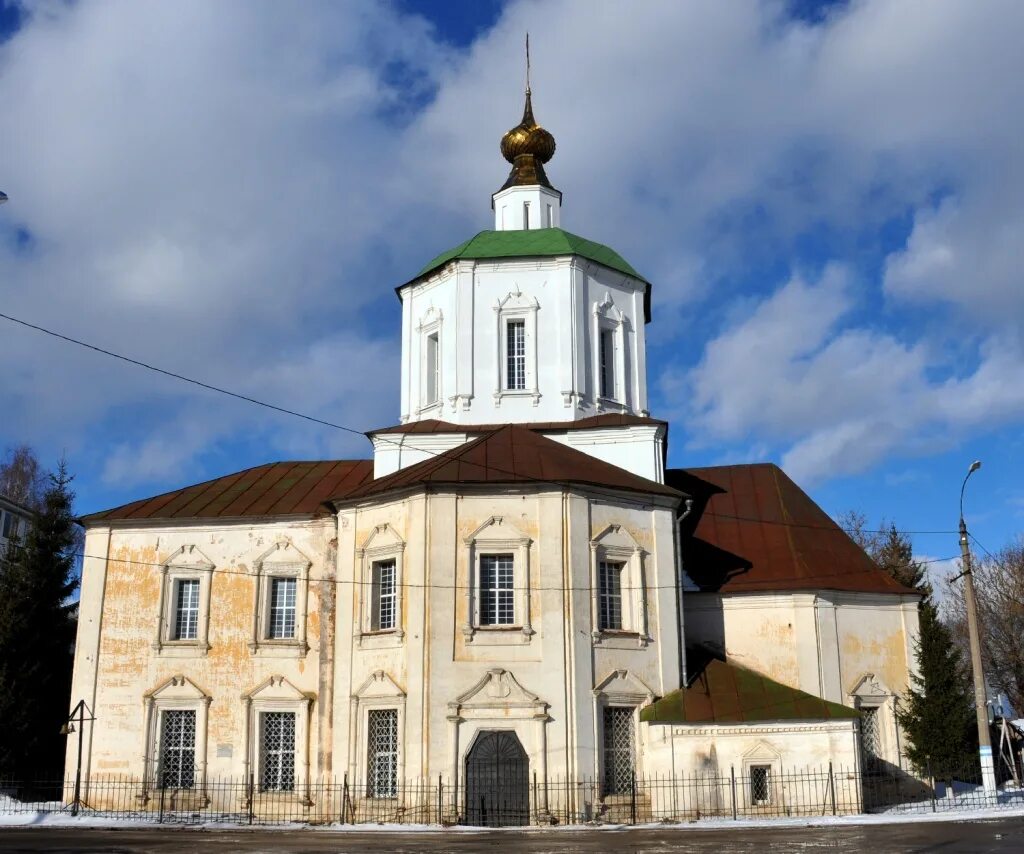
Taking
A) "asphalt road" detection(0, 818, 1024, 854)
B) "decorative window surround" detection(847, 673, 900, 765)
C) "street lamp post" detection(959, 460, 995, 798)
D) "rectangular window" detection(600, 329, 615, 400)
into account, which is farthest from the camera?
"rectangular window" detection(600, 329, 615, 400)

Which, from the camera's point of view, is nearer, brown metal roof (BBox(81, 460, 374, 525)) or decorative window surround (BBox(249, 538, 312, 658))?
decorative window surround (BBox(249, 538, 312, 658))

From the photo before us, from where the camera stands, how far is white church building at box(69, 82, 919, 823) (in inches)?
893

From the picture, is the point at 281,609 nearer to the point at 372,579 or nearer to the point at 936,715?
the point at 372,579

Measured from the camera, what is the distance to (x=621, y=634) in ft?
77.7

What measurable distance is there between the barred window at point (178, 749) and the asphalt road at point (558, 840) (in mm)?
5259

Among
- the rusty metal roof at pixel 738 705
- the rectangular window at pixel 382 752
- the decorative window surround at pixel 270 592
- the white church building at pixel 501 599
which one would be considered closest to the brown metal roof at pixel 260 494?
the white church building at pixel 501 599

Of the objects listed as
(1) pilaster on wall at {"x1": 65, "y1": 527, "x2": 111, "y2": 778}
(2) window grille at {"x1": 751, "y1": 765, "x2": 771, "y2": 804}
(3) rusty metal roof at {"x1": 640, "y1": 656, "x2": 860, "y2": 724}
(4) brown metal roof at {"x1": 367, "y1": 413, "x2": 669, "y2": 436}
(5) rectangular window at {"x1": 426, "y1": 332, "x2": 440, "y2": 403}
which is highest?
(5) rectangular window at {"x1": 426, "y1": 332, "x2": 440, "y2": 403}

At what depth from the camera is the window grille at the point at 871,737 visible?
1070 inches

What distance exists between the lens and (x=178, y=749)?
26.6 metres

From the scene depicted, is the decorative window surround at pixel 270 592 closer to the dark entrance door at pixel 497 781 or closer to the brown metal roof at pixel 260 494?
the brown metal roof at pixel 260 494

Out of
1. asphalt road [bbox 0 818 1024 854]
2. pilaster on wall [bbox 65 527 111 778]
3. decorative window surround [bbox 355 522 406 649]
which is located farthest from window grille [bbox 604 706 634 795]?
pilaster on wall [bbox 65 527 111 778]

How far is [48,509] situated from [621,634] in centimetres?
1854

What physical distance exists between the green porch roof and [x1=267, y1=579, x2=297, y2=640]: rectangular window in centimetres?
943

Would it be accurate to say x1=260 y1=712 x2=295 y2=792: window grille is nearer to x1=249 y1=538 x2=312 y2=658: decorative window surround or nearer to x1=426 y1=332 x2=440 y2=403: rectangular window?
x1=249 y1=538 x2=312 y2=658: decorative window surround
